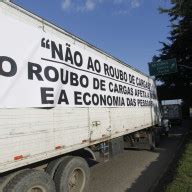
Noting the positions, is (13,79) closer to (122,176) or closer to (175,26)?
(122,176)

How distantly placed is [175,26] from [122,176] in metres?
29.7

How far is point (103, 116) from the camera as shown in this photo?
28.9 feet

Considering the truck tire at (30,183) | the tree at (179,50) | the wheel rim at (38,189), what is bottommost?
the wheel rim at (38,189)

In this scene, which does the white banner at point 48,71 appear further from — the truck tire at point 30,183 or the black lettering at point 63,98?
the truck tire at point 30,183

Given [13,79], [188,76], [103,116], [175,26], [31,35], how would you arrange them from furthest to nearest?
Answer: 1. [188,76]
2. [175,26]
3. [103,116]
4. [31,35]
5. [13,79]

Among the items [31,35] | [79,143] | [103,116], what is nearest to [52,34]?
[31,35]

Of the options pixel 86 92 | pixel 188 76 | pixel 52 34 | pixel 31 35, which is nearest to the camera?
pixel 31 35

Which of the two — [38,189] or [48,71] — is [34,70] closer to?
[48,71]

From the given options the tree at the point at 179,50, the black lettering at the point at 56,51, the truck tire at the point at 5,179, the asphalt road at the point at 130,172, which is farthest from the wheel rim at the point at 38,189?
the tree at the point at 179,50

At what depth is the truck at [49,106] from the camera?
17.4 feet

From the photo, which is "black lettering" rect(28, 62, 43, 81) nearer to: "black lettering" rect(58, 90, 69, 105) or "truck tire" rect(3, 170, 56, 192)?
"black lettering" rect(58, 90, 69, 105)

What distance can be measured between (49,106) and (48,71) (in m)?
0.63

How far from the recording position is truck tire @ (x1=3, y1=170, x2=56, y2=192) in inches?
209

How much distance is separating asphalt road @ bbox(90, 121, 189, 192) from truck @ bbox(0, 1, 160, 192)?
704 millimetres
